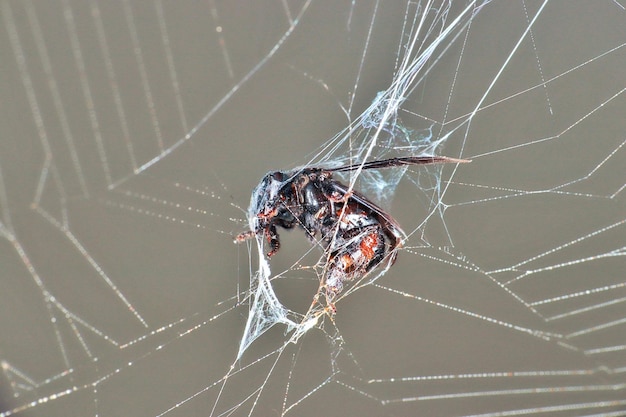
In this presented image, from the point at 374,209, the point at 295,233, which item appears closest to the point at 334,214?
the point at 374,209

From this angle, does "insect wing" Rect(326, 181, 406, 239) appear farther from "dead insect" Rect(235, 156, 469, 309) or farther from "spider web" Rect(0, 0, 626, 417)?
"spider web" Rect(0, 0, 626, 417)

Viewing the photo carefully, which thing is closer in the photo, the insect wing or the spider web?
the insect wing

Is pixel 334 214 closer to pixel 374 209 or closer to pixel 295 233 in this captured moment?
pixel 374 209

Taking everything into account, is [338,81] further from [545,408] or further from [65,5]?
[545,408]

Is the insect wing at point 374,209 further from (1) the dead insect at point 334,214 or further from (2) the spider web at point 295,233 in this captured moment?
(2) the spider web at point 295,233

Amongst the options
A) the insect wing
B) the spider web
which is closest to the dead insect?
the insect wing

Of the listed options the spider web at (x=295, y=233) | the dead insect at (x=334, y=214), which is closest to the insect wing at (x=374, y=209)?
the dead insect at (x=334, y=214)
